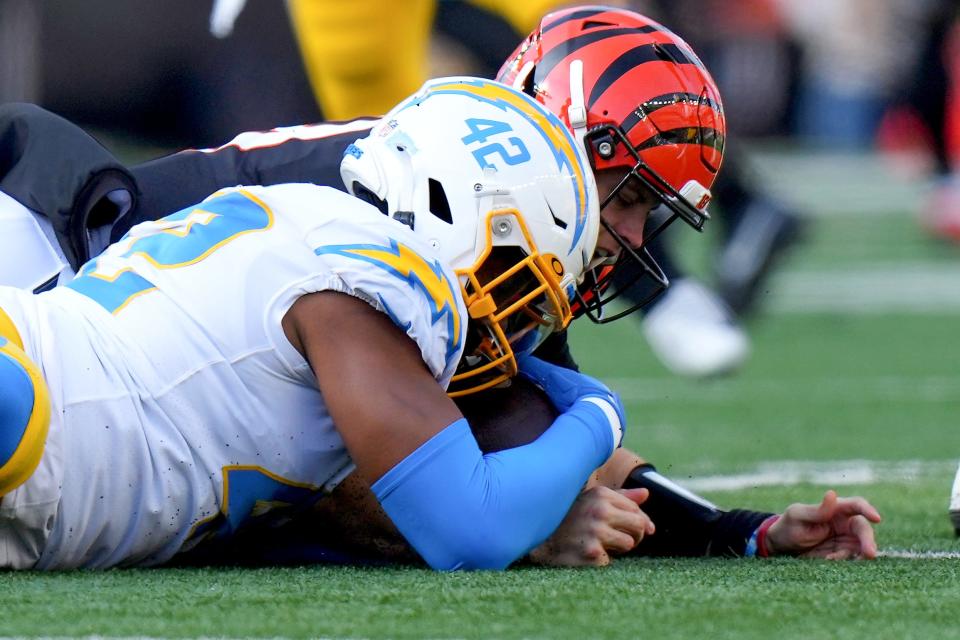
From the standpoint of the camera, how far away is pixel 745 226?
19.4ft

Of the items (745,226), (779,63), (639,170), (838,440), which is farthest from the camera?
(779,63)

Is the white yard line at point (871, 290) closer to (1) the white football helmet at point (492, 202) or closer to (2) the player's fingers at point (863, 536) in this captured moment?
(2) the player's fingers at point (863, 536)

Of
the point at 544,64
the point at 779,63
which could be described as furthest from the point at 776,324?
the point at 779,63

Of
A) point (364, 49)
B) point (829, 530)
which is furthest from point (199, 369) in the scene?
point (364, 49)

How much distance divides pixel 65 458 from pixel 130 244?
0.40 meters

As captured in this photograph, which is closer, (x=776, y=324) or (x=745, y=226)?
(x=745, y=226)

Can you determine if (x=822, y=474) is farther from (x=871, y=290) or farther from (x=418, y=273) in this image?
(x=871, y=290)

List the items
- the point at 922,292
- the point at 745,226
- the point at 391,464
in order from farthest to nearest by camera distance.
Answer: the point at 922,292, the point at 745,226, the point at 391,464

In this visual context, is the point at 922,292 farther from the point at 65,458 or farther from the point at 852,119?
the point at 852,119

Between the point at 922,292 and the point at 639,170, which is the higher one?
the point at 639,170

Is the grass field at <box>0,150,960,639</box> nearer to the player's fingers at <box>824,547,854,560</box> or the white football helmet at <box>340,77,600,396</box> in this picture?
the player's fingers at <box>824,547,854,560</box>

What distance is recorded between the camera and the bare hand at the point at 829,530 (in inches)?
107

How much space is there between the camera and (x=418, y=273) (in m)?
2.47

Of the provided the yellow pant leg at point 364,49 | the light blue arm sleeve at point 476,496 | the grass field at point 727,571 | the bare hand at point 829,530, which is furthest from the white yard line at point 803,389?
the light blue arm sleeve at point 476,496
